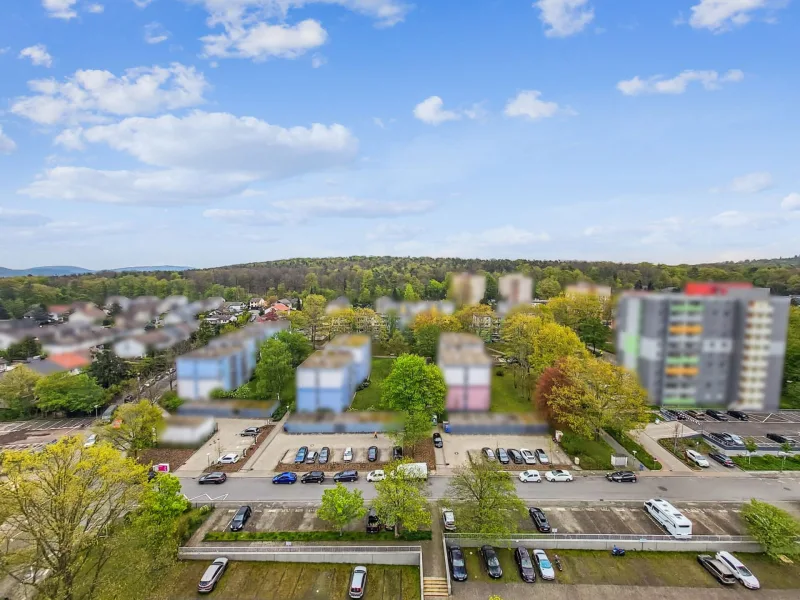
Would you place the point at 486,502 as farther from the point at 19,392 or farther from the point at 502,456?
the point at 19,392

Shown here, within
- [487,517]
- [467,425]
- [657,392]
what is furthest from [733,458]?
[487,517]

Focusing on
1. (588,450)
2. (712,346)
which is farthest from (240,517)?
(712,346)

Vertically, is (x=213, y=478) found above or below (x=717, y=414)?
below

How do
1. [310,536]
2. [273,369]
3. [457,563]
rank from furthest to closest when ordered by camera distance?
[273,369] < [310,536] < [457,563]

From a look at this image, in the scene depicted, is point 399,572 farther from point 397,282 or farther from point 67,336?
point 397,282

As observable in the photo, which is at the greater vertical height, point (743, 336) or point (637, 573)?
point (743, 336)
